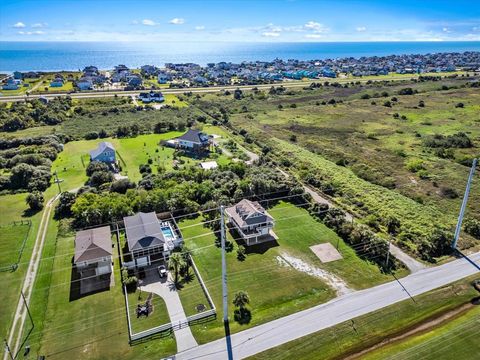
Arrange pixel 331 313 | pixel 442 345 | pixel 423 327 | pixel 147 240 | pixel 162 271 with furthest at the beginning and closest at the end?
1. pixel 147 240
2. pixel 162 271
3. pixel 331 313
4. pixel 423 327
5. pixel 442 345

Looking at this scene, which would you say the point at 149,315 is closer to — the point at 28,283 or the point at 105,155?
the point at 28,283

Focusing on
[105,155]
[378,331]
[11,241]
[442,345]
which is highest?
[105,155]

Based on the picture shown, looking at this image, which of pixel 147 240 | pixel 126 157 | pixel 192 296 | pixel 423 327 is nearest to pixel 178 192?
pixel 147 240

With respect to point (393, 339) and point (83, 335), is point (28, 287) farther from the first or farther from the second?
point (393, 339)

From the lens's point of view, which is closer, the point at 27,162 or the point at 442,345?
the point at 442,345

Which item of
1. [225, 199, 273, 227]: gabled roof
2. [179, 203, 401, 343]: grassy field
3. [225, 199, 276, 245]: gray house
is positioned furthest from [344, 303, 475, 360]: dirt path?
[225, 199, 273, 227]: gabled roof

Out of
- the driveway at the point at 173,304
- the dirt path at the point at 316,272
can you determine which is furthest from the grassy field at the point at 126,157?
the dirt path at the point at 316,272
